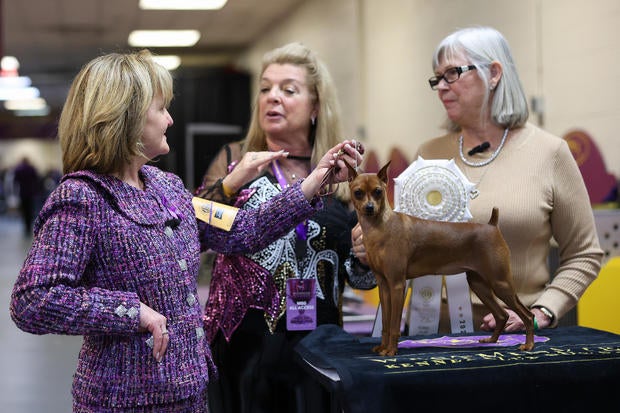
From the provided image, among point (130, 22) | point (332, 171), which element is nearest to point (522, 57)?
point (332, 171)

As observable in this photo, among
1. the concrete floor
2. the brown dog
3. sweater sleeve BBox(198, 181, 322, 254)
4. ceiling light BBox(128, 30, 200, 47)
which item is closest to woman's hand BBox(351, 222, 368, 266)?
sweater sleeve BBox(198, 181, 322, 254)

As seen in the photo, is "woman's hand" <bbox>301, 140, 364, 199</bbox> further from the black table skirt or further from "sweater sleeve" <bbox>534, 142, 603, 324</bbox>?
"sweater sleeve" <bbox>534, 142, 603, 324</bbox>

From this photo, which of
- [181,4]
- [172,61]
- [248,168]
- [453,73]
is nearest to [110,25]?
[181,4]

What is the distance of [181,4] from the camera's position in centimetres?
1192

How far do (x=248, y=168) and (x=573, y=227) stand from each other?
34.5 inches

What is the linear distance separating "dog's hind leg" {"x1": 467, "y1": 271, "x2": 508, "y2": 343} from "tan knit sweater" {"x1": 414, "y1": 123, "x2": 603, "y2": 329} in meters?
0.29

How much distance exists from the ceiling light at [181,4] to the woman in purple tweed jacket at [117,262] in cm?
1043

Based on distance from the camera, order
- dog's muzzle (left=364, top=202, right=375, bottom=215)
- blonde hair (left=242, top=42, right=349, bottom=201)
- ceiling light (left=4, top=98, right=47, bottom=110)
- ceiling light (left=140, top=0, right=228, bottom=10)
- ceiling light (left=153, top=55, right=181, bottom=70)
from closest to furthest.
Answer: dog's muzzle (left=364, top=202, right=375, bottom=215), blonde hair (left=242, top=42, right=349, bottom=201), ceiling light (left=140, top=0, right=228, bottom=10), ceiling light (left=153, top=55, right=181, bottom=70), ceiling light (left=4, top=98, right=47, bottom=110)

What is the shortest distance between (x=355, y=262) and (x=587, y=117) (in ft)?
10.1

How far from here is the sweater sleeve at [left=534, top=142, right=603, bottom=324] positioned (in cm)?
210

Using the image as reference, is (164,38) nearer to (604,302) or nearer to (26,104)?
(604,302)

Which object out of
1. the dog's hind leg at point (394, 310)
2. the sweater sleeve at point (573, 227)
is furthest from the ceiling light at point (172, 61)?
the dog's hind leg at point (394, 310)

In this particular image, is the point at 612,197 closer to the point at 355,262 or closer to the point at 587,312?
the point at 587,312

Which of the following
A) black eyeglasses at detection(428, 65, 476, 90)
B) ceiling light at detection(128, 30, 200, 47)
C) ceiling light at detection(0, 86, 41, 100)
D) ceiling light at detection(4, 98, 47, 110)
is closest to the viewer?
black eyeglasses at detection(428, 65, 476, 90)
